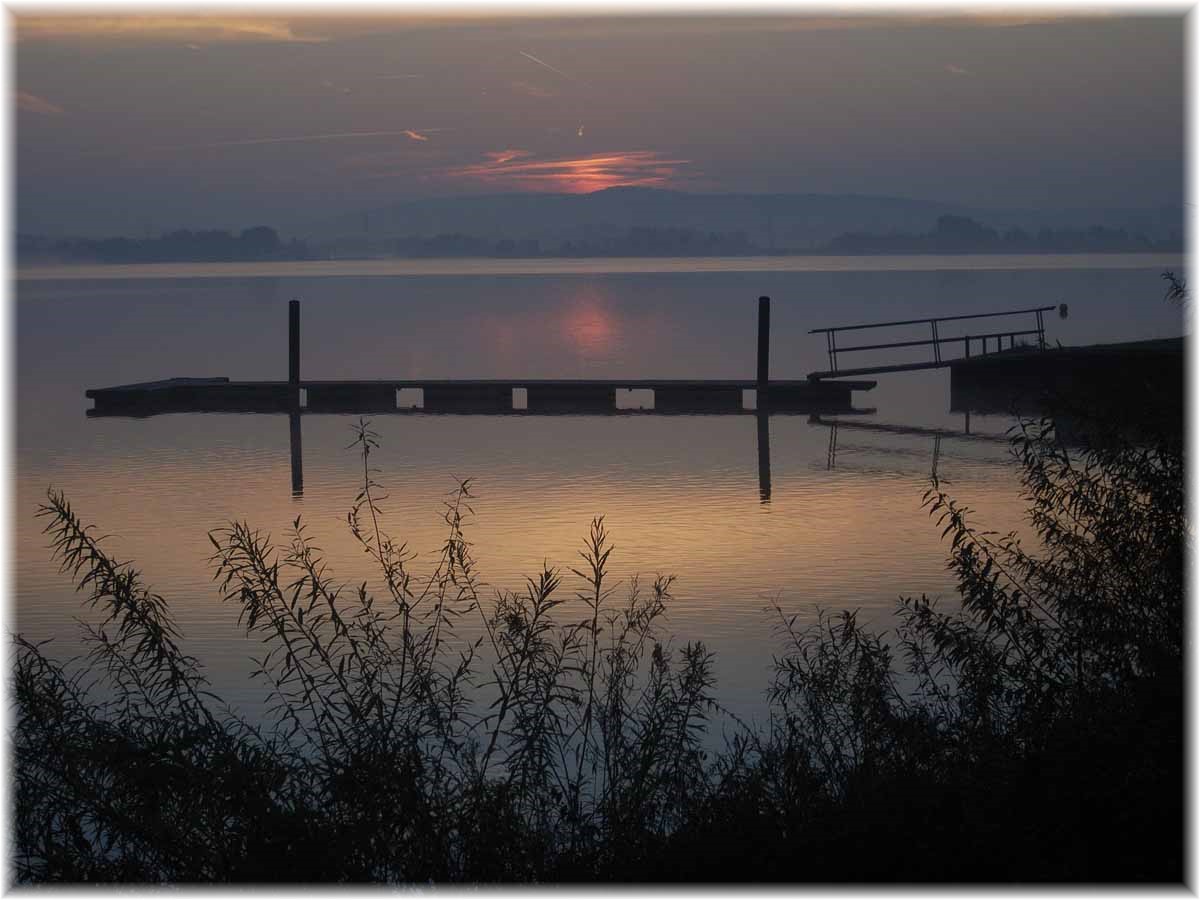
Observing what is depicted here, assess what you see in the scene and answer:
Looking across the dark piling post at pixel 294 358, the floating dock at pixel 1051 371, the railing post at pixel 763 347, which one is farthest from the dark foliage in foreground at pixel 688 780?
the dark piling post at pixel 294 358

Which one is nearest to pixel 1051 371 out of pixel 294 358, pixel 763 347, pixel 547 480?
pixel 763 347

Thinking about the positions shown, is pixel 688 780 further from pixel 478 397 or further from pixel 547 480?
pixel 478 397

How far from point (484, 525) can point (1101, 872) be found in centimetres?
1139

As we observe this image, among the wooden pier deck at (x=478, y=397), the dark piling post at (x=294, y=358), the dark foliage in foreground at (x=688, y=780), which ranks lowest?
the dark foliage in foreground at (x=688, y=780)

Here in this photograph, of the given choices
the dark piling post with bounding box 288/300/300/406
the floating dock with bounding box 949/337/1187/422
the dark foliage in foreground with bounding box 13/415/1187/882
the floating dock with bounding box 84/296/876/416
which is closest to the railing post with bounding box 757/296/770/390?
the floating dock with bounding box 84/296/876/416

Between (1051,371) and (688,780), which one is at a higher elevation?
(1051,371)

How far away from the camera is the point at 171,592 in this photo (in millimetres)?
13852

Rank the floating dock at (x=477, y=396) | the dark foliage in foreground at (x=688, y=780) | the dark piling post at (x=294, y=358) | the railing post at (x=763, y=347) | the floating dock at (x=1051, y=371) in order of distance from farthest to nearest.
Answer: the dark piling post at (x=294, y=358) → the floating dock at (x=477, y=396) → the railing post at (x=763, y=347) → the floating dock at (x=1051, y=371) → the dark foliage in foreground at (x=688, y=780)

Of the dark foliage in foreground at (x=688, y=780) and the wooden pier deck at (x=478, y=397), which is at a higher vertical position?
the wooden pier deck at (x=478, y=397)

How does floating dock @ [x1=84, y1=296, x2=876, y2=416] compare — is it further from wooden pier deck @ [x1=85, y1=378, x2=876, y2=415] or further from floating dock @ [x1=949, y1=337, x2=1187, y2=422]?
floating dock @ [x1=949, y1=337, x2=1187, y2=422]

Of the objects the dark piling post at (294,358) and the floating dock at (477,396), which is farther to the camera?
the dark piling post at (294,358)

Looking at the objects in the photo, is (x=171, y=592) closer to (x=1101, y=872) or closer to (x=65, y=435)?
(x=1101, y=872)

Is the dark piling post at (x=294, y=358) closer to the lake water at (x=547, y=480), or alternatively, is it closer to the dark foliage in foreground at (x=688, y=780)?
the lake water at (x=547, y=480)

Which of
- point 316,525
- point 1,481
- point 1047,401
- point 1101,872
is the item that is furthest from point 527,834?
point 316,525
